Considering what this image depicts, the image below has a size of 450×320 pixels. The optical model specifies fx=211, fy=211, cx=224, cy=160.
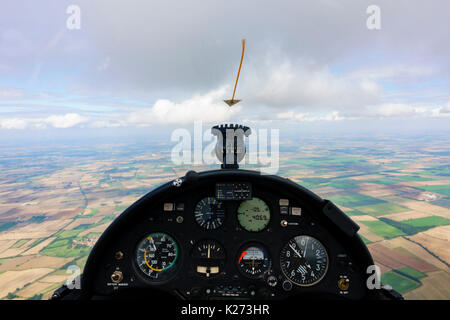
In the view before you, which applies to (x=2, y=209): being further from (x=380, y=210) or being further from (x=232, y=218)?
(x=380, y=210)

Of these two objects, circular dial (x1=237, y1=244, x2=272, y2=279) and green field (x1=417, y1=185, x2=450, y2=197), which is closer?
circular dial (x1=237, y1=244, x2=272, y2=279)

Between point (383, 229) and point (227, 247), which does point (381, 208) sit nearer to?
point (383, 229)

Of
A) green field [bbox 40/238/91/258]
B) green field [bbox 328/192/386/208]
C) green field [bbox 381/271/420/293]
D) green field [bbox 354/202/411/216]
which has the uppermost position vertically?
green field [bbox 328/192/386/208]

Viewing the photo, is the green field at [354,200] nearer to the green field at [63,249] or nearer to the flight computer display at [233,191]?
the flight computer display at [233,191]

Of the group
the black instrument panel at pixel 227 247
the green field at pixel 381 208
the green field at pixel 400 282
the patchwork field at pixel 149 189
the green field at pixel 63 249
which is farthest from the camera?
the green field at pixel 381 208

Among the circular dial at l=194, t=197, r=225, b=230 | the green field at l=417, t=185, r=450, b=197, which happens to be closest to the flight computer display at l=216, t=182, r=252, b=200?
the circular dial at l=194, t=197, r=225, b=230

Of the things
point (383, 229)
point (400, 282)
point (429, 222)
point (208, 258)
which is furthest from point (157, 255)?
point (429, 222)

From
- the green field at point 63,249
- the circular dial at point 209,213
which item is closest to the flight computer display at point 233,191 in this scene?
the circular dial at point 209,213

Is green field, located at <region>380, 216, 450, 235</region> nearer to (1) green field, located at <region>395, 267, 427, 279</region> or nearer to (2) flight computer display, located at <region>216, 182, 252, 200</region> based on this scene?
(1) green field, located at <region>395, 267, 427, 279</region>
